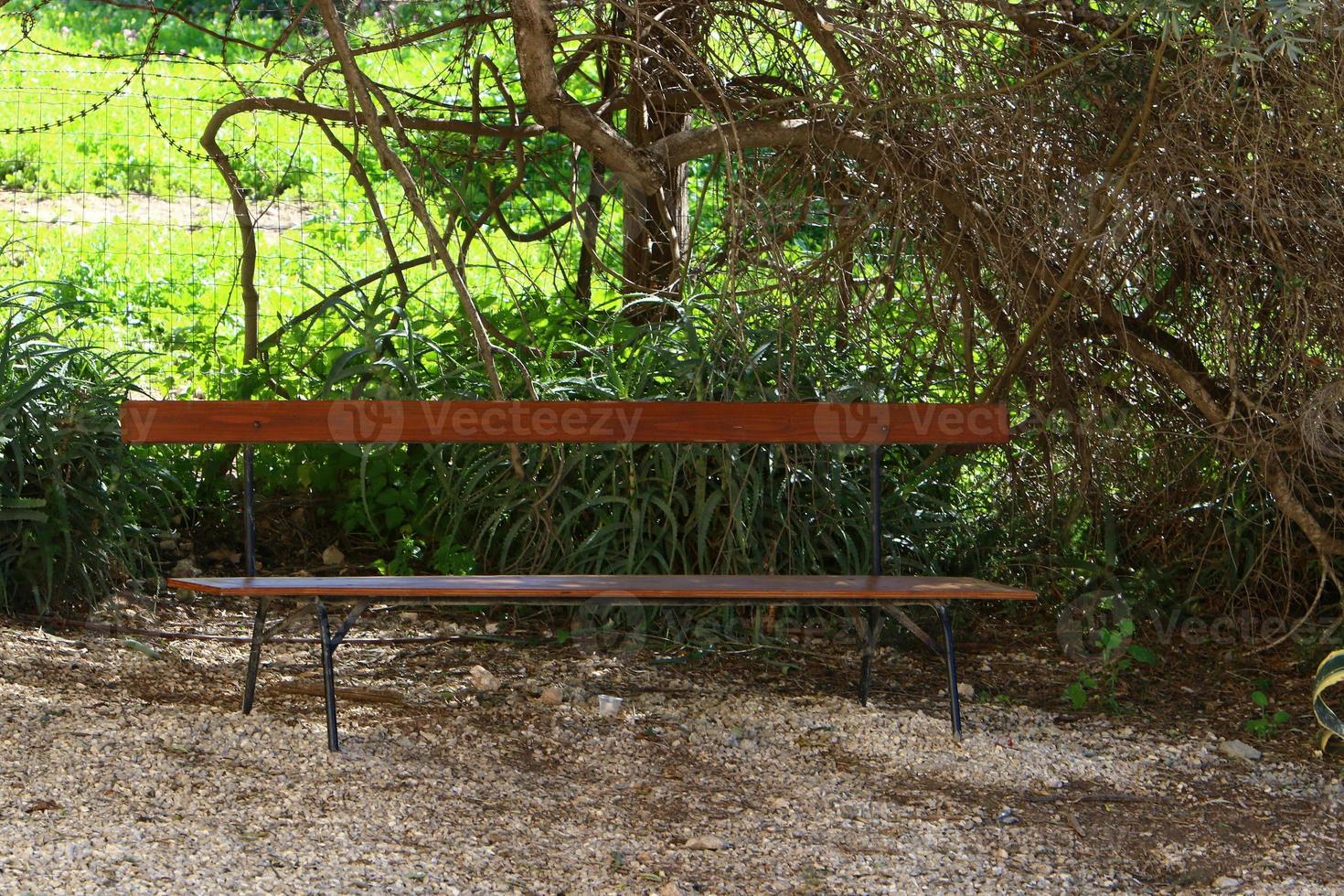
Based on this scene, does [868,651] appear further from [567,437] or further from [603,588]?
[567,437]

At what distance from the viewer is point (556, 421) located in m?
3.74

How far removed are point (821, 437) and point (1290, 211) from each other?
4.35 feet

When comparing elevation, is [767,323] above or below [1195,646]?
above

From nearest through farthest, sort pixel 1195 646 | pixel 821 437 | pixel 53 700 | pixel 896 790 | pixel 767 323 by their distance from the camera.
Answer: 1. pixel 896 790
2. pixel 53 700
3. pixel 821 437
4. pixel 1195 646
5. pixel 767 323

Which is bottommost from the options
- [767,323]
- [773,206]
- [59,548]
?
[59,548]

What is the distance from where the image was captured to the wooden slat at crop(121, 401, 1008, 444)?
358cm

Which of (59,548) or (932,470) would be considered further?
(932,470)

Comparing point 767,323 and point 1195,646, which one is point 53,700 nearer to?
point 767,323

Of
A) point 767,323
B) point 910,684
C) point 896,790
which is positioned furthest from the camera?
point 767,323

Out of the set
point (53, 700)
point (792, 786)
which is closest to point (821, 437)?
point (792, 786)

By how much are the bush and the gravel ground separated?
10.0 inches

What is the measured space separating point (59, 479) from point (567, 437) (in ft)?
5.45

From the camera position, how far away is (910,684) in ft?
13.4

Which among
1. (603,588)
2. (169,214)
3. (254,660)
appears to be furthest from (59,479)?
(169,214)
